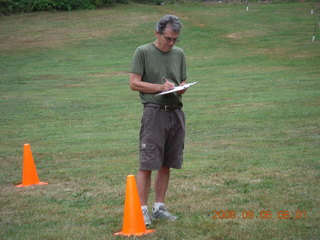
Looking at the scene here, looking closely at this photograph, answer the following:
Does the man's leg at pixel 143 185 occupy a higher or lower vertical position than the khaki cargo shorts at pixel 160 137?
lower

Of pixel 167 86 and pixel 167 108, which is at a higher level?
pixel 167 86

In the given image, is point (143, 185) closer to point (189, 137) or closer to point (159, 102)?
Answer: point (159, 102)

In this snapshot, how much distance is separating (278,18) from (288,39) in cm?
765

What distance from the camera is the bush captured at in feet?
146

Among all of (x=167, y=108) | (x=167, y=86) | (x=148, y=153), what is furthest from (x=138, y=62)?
(x=148, y=153)

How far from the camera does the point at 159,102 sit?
589 centimetres

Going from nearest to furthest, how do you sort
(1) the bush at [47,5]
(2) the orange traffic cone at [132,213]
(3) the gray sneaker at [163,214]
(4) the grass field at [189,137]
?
(2) the orange traffic cone at [132,213] < (3) the gray sneaker at [163,214] < (4) the grass field at [189,137] < (1) the bush at [47,5]

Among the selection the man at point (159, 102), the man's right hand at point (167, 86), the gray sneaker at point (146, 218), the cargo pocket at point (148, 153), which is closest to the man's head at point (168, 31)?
the man at point (159, 102)
